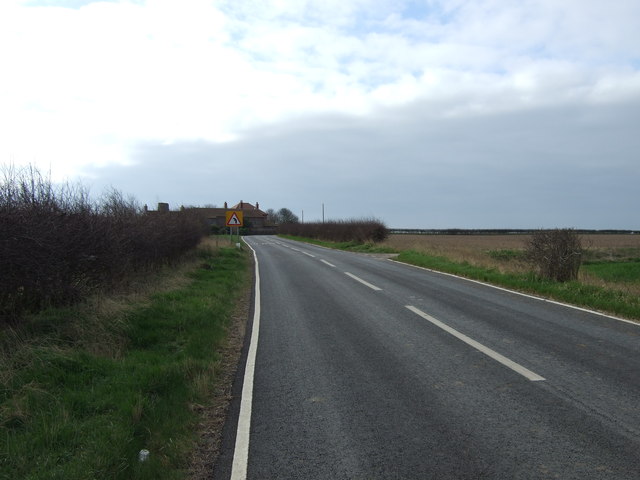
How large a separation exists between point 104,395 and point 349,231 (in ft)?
138

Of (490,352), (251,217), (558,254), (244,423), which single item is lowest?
(244,423)

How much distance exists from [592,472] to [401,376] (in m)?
2.41

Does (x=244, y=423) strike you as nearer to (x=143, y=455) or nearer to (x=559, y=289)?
(x=143, y=455)

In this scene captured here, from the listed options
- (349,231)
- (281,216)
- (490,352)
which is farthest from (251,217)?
(490,352)

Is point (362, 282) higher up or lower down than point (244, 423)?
higher up

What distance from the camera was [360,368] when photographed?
19.1 ft

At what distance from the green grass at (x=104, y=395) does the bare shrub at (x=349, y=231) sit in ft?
111

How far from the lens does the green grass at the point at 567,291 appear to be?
953cm

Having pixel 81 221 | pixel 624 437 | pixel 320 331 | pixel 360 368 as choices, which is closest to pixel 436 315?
pixel 320 331

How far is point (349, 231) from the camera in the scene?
46312 mm

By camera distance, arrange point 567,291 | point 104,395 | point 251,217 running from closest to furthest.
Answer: point 104,395 < point 567,291 < point 251,217

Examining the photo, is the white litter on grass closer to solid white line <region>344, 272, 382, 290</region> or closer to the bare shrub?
solid white line <region>344, 272, 382, 290</region>

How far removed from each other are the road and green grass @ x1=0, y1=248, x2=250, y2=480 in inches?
24.8

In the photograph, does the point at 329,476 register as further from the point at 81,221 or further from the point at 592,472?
the point at 81,221
